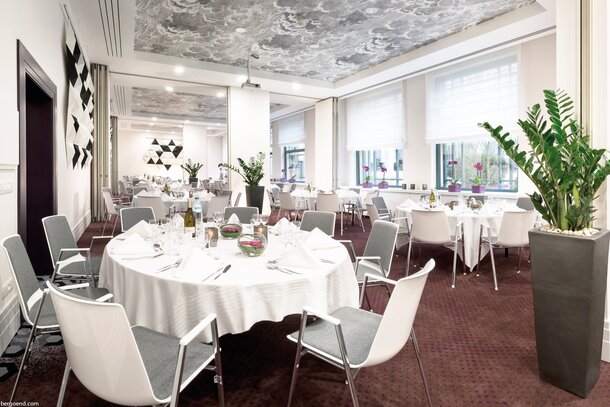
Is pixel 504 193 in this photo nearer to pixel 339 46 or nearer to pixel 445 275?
pixel 445 275

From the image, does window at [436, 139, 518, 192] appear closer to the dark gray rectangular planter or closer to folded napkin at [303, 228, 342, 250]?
the dark gray rectangular planter

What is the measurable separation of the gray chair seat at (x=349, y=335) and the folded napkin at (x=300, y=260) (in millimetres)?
297

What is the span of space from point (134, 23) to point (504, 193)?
6.82 m

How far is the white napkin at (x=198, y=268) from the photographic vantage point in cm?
182

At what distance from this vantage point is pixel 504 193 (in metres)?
6.82

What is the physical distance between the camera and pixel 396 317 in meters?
1.53

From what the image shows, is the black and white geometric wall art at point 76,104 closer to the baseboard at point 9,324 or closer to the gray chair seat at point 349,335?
the baseboard at point 9,324

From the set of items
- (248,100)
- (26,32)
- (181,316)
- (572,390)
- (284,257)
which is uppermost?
(248,100)

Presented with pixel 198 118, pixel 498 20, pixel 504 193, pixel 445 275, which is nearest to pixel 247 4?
pixel 498 20

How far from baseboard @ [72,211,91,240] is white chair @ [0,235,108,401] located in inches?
164

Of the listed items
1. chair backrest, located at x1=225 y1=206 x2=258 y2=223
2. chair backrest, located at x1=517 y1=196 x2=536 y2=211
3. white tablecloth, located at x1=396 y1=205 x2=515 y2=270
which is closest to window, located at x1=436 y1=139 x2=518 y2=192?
chair backrest, located at x1=517 y1=196 x2=536 y2=211

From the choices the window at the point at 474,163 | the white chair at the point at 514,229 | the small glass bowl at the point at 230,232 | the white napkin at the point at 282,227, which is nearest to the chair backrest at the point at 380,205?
the white chair at the point at 514,229

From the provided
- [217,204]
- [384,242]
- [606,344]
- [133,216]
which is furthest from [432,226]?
[217,204]

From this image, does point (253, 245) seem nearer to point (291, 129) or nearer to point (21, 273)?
point (21, 273)
